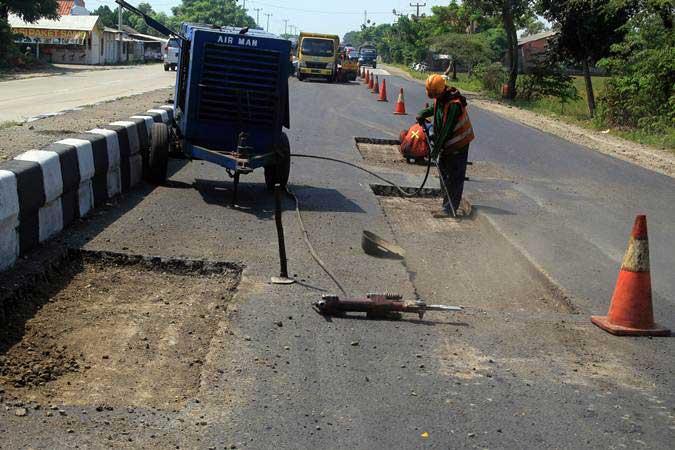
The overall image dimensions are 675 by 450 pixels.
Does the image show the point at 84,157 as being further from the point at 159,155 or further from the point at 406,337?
the point at 406,337

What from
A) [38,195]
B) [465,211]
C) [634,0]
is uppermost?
[634,0]

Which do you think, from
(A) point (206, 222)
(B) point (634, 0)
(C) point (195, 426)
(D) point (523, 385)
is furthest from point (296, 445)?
(B) point (634, 0)

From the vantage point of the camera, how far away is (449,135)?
37.5ft

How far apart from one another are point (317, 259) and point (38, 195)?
236cm

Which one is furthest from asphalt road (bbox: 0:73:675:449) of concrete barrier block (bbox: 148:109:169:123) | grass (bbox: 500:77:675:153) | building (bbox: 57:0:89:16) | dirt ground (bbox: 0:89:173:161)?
building (bbox: 57:0:89:16)

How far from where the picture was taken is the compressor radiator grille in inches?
446

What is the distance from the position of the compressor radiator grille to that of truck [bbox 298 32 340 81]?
37.1 metres

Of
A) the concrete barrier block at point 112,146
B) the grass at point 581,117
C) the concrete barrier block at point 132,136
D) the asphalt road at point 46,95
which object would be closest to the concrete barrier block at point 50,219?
the concrete barrier block at point 112,146

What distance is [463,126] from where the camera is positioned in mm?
11461

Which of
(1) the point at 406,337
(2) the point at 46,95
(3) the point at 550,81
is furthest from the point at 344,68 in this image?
(1) the point at 406,337

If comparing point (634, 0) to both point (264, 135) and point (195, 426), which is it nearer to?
point (264, 135)

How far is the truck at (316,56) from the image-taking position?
158ft

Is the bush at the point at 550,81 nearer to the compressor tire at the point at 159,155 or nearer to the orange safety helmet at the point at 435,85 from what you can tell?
the orange safety helmet at the point at 435,85

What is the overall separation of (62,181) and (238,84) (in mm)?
3707
